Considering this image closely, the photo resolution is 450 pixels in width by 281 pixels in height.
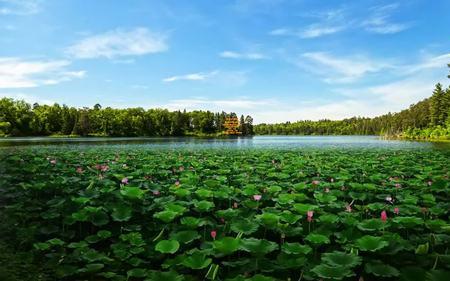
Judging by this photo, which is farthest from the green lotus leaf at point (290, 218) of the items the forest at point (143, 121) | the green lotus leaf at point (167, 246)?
the forest at point (143, 121)

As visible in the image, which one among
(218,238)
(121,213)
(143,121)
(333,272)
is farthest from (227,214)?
(143,121)

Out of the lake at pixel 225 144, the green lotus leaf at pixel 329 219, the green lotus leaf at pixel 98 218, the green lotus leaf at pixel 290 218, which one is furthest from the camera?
the lake at pixel 225 144

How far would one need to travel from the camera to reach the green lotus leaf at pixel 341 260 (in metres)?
2.83

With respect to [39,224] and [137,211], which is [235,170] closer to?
[137,211]

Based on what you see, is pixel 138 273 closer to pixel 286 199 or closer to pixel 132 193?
pixel 132 193

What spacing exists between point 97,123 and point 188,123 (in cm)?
→ 3689

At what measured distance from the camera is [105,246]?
157 inches

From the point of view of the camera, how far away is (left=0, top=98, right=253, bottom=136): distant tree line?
3415 inches

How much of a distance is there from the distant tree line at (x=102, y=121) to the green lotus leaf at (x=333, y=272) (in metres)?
80.5

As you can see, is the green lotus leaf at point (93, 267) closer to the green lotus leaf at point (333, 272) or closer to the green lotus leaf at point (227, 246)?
the green lotus leaf at point (227, 246)

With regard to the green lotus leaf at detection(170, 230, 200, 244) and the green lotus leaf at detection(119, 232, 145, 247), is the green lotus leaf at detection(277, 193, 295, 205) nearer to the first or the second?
the green lotus leaf at detection(170, 230, 200, 244)

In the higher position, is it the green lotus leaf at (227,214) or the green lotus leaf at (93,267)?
the green lotus leaf at (227,214)

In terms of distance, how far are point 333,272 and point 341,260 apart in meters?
0.29

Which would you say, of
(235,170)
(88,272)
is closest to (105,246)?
(88,272)
